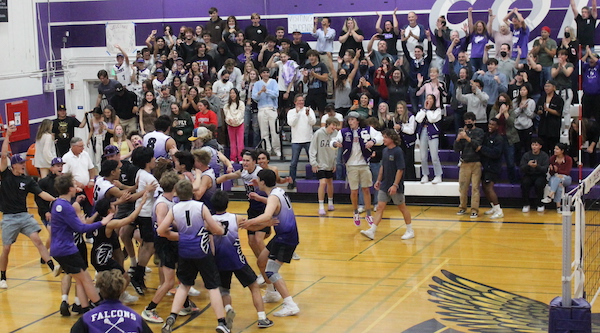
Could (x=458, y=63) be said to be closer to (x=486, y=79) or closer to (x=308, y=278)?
(x=486, y=79)

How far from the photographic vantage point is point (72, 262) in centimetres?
975

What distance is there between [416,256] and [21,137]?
13.0 metres

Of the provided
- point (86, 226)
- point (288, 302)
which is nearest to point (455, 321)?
point (288, 302)

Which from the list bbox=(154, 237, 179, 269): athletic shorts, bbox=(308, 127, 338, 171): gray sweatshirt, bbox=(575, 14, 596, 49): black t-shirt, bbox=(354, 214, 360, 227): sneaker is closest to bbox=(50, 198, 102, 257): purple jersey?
bbox=(154, 237, 179, 269): athletic shorts

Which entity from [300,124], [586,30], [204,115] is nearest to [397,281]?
[300,124]

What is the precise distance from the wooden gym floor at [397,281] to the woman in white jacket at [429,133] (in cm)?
161

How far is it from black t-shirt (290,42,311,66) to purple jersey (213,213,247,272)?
11938 millimetres

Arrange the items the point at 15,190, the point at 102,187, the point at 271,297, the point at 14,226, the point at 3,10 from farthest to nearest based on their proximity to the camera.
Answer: the point at 3,10 → the point at 14,226 → the point at 15,190 → the point at 271,297 → the point at 102,187

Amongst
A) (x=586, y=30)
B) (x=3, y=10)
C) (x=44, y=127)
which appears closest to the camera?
(x=44, y=127)

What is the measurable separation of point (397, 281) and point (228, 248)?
3278mm

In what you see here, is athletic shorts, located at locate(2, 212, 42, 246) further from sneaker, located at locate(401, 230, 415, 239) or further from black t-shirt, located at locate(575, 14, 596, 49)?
black t-shirt, located at locate(575, 14, 596, 49)

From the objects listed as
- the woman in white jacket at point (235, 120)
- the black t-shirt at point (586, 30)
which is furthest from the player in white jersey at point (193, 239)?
the black t-shirt at point (586, 30)

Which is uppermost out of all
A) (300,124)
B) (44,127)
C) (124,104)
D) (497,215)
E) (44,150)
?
(124,104)

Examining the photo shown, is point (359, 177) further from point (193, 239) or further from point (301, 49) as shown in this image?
point (193, 239)
